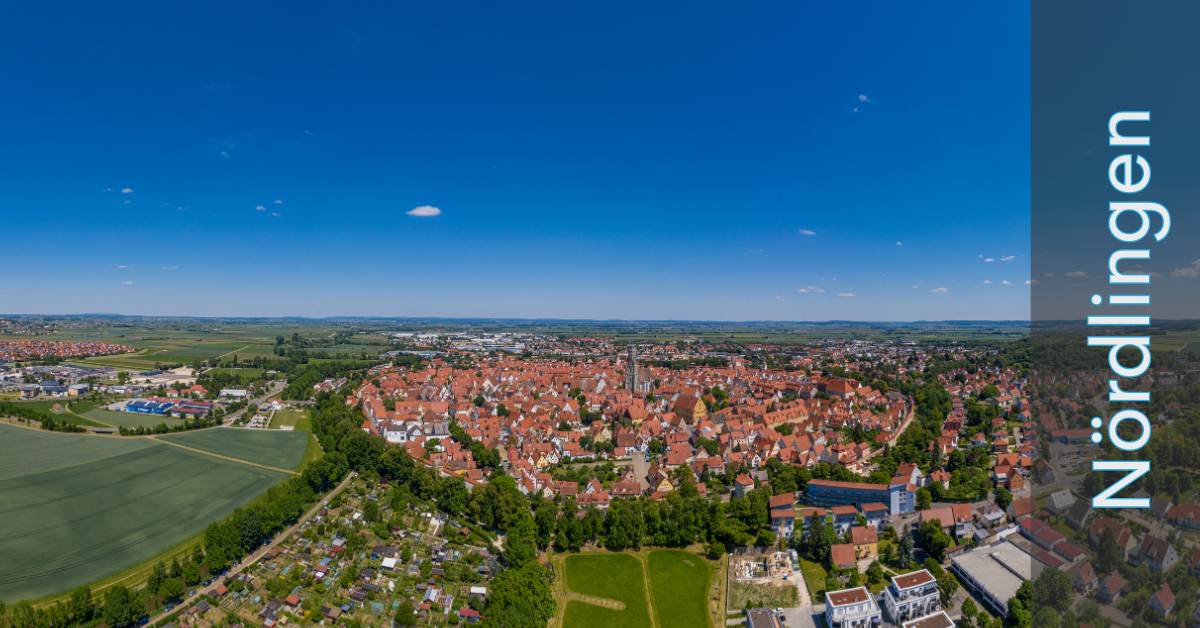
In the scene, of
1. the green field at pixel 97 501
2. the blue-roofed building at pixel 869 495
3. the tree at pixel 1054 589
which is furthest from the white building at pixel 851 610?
the green field at pixel 97 501

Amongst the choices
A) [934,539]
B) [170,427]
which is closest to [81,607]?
[934,539]

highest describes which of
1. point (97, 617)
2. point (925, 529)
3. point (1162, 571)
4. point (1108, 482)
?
point (1108, 482)

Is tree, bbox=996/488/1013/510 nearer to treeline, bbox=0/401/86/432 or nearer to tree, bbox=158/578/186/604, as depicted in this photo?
tree, bbox=158/578/186/604

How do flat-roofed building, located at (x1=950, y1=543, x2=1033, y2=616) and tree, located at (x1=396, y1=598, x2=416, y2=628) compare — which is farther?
flat-roofed building, located at (x1=950, y1=543, x2=1033, y2=616)

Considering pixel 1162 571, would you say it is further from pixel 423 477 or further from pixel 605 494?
pixel 423 477

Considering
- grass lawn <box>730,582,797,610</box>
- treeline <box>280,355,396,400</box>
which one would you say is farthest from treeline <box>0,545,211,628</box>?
treeline <box>280,355,396,400</box>

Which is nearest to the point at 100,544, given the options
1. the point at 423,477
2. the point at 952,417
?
the point at 423,477

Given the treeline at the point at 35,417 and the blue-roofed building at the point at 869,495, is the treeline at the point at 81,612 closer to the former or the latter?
the blue-roofed building at the point at 869,495

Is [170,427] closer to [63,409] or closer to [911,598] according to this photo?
[63,409]
